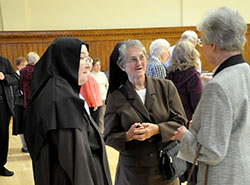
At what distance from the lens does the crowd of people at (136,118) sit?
1.55m

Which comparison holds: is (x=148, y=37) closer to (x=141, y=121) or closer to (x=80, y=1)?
(x=80, y=1)

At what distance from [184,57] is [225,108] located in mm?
1921

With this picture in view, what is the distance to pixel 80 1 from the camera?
10547 mm

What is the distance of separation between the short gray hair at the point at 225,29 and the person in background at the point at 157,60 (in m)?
2.08

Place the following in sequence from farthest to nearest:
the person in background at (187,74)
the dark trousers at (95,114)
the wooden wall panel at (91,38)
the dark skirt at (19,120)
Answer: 1. the wooden wall panel at (91,38)
2. the dark trousers at (95,114)
3. the dark skirt at (19,120)
4. the person in background at (187,74)

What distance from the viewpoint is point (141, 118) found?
2.29 m

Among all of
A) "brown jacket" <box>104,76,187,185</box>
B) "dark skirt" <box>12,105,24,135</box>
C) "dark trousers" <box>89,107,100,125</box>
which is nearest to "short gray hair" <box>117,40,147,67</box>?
"brown jacket" <box>104,76,187,185</box>

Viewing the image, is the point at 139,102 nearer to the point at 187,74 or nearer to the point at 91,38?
the point at 187,74

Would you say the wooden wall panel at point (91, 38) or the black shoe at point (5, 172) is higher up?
the wooden wall panel at point (91, 38)

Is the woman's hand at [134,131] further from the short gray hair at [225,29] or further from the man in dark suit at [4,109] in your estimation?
the man in dark suit at [4,109]

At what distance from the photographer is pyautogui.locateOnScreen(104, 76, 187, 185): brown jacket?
2.28 metres

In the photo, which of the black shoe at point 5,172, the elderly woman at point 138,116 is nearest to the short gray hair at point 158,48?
the elderly woman at point 138,116

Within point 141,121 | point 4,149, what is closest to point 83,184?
point 141,121

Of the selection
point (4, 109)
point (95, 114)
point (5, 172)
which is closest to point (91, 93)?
point (95, 114)
